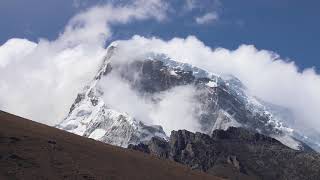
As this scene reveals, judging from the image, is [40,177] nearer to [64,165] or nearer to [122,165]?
[64,165]

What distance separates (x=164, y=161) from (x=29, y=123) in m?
17.2

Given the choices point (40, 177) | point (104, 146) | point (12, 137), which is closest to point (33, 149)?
point (12, 137)

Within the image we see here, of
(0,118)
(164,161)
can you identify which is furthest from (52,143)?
(164,161)

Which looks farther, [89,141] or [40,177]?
[89,141]

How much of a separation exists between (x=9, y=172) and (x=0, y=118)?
19530mm

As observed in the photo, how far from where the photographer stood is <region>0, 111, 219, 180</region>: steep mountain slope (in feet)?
217

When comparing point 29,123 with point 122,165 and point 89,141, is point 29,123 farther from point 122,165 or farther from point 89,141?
point 122,165

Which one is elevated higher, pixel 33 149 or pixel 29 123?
pixel 29 123

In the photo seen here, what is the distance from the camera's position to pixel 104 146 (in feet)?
275

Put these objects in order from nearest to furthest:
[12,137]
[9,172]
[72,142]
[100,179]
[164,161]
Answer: [9,172]
[100,179]
[12,137]
[72,142]
[164,161]

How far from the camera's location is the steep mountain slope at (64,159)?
66.0 metres

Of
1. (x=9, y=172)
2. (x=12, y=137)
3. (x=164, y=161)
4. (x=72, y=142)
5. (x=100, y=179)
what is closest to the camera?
(x=9, y=172)

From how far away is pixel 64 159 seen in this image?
71062 mm

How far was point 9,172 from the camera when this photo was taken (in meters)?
63.2
